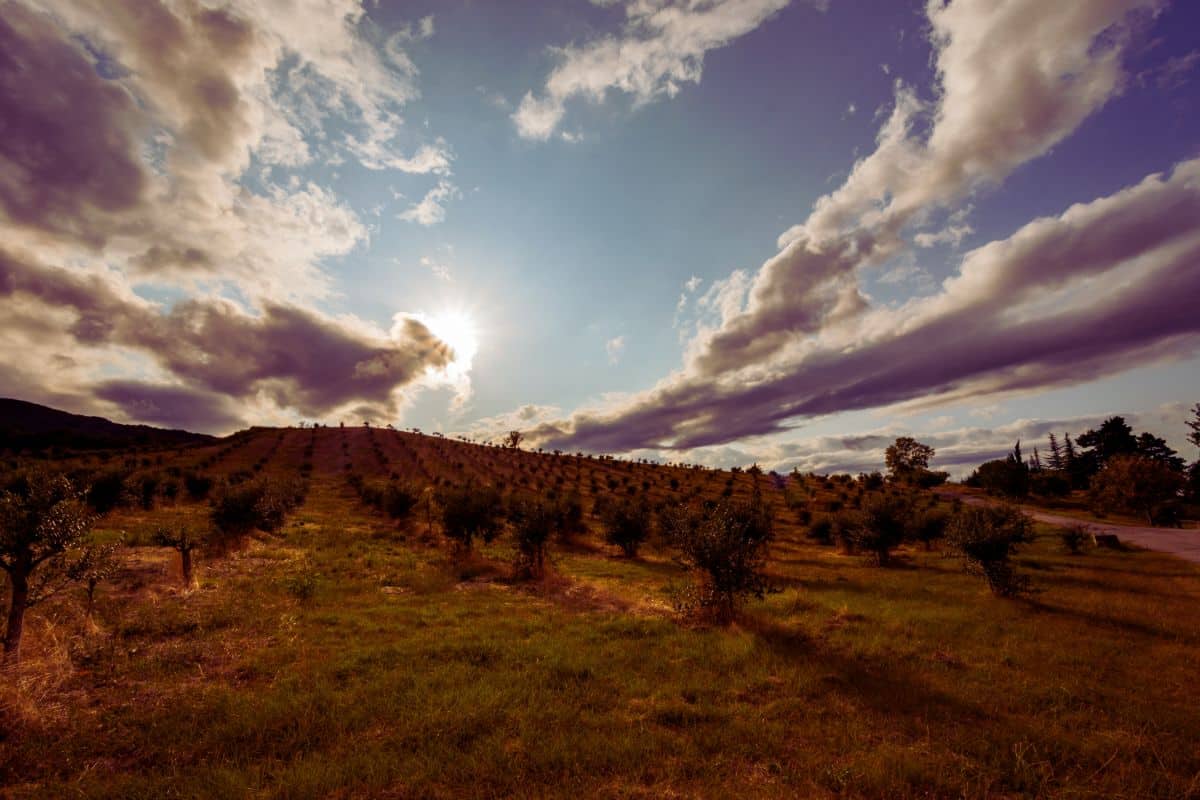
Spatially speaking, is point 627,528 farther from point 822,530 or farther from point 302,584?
point 822,530

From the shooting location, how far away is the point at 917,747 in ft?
33.0

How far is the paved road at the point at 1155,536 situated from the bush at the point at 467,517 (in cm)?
4865

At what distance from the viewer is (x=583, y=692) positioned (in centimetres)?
1253

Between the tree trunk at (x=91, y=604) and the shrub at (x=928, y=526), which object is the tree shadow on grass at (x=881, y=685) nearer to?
the tree trunk at (x=91, y=604)

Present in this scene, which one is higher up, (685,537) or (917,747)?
(685,537)

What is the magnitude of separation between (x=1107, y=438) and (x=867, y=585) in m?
124

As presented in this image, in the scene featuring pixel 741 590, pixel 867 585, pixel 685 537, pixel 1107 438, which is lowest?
pixel 867 585

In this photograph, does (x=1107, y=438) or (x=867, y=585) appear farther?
(x=1107, y=438)

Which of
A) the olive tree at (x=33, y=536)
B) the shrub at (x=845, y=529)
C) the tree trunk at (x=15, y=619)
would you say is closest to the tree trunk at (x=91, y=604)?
the olive tree at (x=33, y=536)

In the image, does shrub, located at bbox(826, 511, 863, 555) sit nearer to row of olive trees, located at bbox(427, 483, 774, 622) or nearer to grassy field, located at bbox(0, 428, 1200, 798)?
row of olive trees, located at bbox(427, 483, 774, 622)

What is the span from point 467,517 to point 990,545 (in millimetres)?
32098

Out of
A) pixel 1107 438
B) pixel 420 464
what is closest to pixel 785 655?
pixel 420 464

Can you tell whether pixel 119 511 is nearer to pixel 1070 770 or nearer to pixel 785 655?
pixel 785 655

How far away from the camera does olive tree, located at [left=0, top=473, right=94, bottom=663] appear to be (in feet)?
41.0
